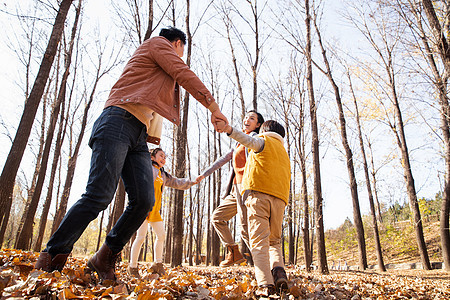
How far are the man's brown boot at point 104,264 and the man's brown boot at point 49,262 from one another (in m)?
0.30

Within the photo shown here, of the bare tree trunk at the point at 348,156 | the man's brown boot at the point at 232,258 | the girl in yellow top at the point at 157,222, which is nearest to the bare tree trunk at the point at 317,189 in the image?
the bare tree trunk at the point at 348,156

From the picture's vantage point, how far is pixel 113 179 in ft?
6.91

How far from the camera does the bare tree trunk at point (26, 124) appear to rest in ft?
14.3

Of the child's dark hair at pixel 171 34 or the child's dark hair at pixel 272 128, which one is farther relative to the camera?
the child's dark hair at pixel 272 128

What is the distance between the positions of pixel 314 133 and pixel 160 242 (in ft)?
19.5

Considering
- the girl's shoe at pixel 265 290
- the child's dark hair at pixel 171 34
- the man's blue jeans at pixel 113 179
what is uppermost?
the child's dark hair at pixel 171 34

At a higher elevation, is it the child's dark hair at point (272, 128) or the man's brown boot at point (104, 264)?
the child's dark hair at point (272, 128)

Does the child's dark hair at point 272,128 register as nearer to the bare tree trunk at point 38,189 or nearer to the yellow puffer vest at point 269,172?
the yellow puffer vest at point 269,172

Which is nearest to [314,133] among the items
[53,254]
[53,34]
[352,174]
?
[352,174]

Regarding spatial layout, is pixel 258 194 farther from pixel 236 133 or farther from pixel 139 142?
pixel 139 142

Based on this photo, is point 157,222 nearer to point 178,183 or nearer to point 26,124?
point 178,183

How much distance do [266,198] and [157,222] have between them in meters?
2.30

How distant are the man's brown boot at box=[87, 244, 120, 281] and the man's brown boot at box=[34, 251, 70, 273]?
0.98 feet

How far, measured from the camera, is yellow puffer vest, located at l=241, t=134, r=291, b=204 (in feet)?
9.77
